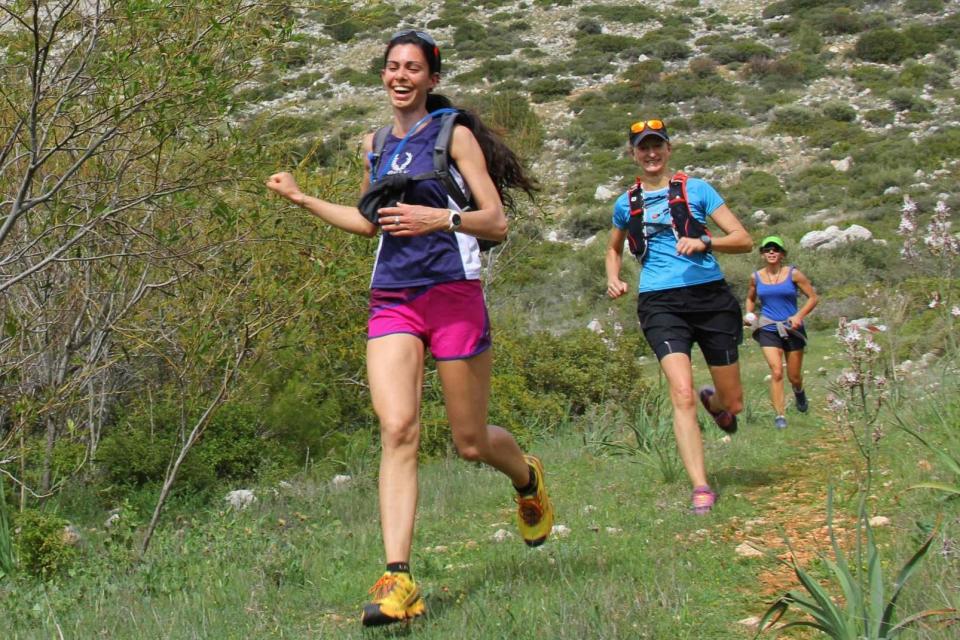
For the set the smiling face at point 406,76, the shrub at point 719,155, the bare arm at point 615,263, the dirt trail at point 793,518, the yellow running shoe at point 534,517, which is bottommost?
the shrub at point 719,155

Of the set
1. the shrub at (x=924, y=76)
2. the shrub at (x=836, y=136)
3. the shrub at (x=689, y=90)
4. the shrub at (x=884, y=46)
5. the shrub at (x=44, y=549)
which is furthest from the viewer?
the shrub at (x=884, y=46)

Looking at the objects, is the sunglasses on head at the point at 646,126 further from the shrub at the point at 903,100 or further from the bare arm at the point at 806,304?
the shrub at the point at 903,100

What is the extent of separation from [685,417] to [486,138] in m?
2.15

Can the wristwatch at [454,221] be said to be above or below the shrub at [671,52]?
above

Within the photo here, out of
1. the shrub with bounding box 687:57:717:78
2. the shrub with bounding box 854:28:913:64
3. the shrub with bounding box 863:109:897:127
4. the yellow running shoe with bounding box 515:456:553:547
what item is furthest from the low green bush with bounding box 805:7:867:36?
the yellow running shoe with bounding box 515:456:553:547

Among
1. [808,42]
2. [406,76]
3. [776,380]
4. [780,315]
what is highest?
[406,76]

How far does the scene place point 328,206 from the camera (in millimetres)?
4387

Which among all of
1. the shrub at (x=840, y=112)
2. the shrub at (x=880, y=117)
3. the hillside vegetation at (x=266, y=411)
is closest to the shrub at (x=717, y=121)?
the shrub at (x=840, y=112)

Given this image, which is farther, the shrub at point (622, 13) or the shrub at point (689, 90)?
the shrub at point (622, 13)

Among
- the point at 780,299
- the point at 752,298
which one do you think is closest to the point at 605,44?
the point at 752,298

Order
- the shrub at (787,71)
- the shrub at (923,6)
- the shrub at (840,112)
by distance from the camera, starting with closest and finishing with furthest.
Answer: the shrub at (840,112), the shrub at (787,71), the shrub at (923,6)

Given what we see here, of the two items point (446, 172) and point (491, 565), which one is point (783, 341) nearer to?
point (491, 565)

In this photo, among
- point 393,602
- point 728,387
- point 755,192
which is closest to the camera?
point 393,602

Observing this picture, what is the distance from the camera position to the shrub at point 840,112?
36.4 m
